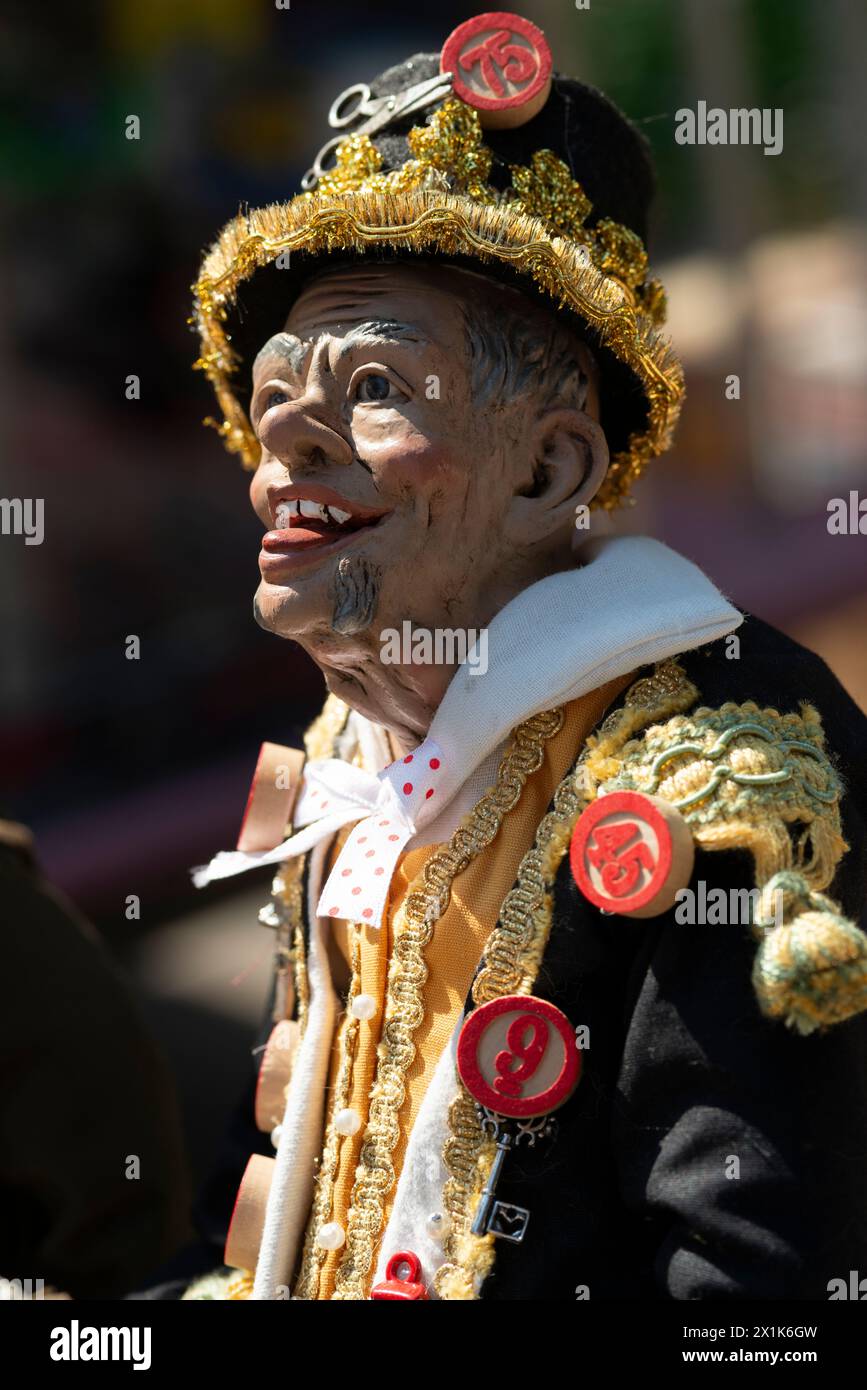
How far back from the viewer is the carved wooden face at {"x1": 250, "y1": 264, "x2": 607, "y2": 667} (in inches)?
76.9

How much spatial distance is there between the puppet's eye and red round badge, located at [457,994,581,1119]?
2.47 feet

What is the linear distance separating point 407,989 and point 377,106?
118cm

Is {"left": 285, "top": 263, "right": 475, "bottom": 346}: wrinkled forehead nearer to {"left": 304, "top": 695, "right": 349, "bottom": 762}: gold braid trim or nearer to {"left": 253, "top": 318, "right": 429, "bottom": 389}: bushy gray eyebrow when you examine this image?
{"left": 253, "top": 318, "right": 429, "bottom": 389}: bushy gray eyebrow

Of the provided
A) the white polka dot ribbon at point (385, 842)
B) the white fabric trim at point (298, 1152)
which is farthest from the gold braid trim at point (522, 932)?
the white fabric trim at point (298, 1152)

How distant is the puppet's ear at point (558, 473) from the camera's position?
2.04 meters

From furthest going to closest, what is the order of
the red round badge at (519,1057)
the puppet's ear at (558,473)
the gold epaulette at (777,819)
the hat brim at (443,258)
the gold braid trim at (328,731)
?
the gold braid trim at (328,731) < the puppet's ear at (558,473) < the hat brim at (443,258) < the red round badge at (519,1057) < the gold epaulette at (777,819)

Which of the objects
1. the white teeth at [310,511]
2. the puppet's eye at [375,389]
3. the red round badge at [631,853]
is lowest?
the red round badge at [631,853]

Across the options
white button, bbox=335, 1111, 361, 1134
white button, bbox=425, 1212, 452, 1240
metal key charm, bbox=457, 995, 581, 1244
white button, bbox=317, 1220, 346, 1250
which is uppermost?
metal key charm, bbox=457, 995, 581, 1244

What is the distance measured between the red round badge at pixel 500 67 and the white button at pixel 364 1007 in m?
1.15

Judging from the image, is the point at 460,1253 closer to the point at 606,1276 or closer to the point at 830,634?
the point at 606,1276

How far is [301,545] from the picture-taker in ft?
6.50

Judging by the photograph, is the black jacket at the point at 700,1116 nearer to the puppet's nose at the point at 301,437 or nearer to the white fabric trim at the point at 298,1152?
the white fabric trim at the point at 298,1152

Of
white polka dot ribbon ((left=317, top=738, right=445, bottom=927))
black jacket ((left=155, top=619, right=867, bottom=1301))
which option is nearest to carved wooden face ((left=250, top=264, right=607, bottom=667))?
white polka dot ribbon ((left=317, top=738, right=445, bottom=927))

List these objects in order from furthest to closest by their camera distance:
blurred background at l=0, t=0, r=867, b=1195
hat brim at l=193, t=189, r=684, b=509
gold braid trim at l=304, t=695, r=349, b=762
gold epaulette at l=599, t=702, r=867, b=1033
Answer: blurred background at l=0, t=0, r=867, b=1195
gold braid trim at l=304, t=695, r=349, b=762
hat brim at l=193, t=189, r=684, b=509
gold epaulette at l=599, t=702, r=867, b=1033
